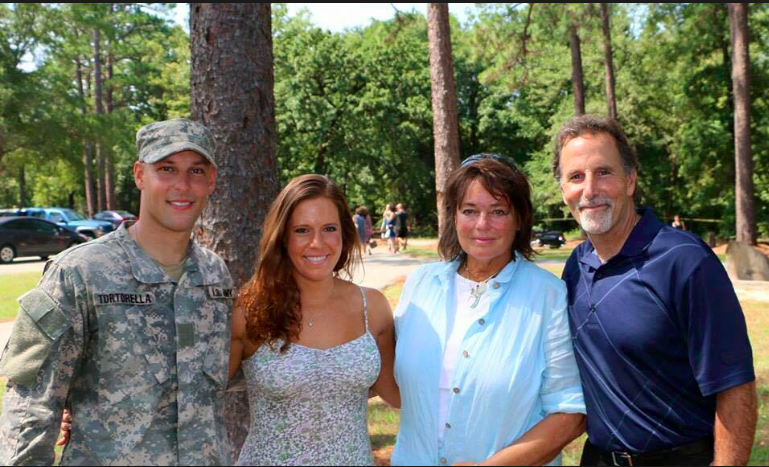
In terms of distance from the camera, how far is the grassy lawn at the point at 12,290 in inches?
457

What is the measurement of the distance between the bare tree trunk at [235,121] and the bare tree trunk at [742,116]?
17536 millimetres

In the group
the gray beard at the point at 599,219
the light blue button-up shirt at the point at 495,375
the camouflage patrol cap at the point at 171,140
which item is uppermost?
the camouflage patrol cap at the point at 171,140

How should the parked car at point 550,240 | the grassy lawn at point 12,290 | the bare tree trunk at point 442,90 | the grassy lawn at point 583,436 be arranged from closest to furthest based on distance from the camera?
the grassy lawn at point 583,436
the bare tree trunk at point 442,90
the grassy lawn at point 12,290
the parked car at point 550,240

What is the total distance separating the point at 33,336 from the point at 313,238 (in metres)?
1.14

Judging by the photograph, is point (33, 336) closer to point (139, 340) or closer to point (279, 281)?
point (139, 340)

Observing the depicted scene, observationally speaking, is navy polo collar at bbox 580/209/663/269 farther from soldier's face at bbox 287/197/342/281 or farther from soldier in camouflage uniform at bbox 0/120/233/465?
soldier in camouflage uniform at bbox 0/120/233/465

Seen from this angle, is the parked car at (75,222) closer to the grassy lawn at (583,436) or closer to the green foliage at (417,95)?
the green foliage at (417,95)

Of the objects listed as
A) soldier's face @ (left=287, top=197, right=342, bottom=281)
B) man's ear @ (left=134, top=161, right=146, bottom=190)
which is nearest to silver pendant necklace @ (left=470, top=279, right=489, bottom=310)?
soldier's face @ (left=287, top=197, right=342, bottom=281)

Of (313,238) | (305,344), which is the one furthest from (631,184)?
(305,344)

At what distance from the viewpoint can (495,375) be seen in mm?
2461

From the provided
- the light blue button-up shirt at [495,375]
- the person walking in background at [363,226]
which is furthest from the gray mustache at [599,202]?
the person walking in background at [363,226]

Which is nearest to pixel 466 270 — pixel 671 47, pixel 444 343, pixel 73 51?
pixel 444 343

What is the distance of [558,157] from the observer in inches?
118

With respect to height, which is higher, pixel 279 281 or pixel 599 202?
pixel 599 202
